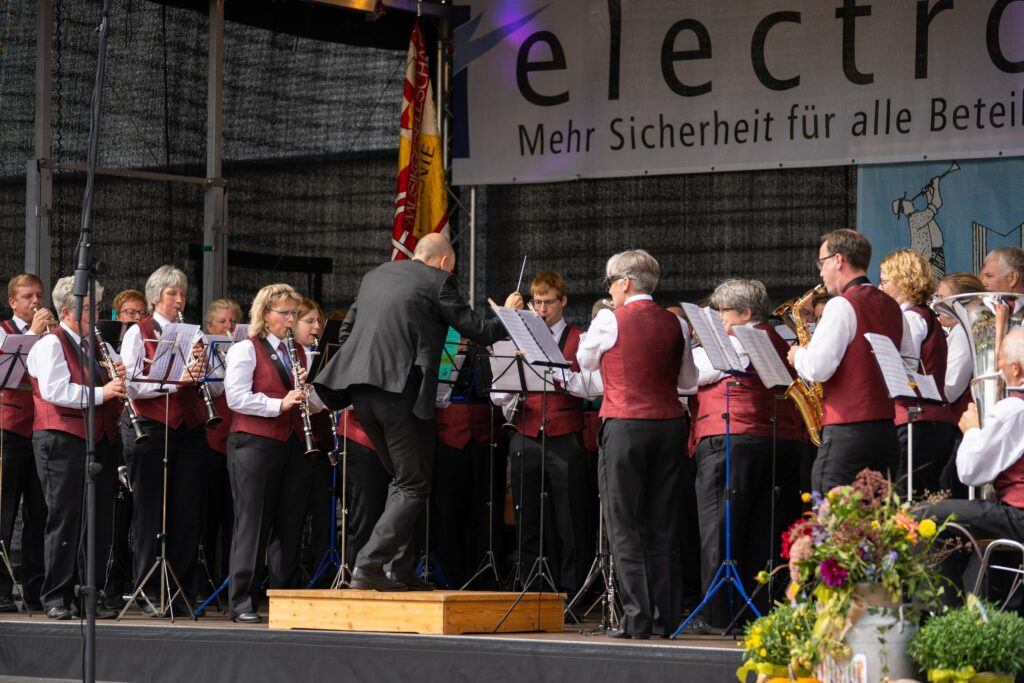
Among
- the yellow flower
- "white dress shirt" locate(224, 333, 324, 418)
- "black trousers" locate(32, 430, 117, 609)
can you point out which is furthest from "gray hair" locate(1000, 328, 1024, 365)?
"black trousers" locate(32, 430, 117, 609)

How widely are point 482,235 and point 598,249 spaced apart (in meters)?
0.90

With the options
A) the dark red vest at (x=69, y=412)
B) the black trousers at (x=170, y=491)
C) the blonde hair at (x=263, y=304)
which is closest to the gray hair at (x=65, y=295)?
the dark red vest at (x=69, y=412)

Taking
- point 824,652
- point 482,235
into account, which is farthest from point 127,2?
point 824,652

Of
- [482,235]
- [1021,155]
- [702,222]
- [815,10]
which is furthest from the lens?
[482,235]

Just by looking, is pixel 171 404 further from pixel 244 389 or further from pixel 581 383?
pixel 581 383

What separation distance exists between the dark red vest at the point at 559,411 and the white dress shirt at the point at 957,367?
2.11 m

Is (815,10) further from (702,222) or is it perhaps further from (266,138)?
(266,138)

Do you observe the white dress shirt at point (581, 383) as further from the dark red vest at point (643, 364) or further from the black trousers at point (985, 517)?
the black trousers at point (985, 517)

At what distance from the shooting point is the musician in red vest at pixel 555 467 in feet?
27.3

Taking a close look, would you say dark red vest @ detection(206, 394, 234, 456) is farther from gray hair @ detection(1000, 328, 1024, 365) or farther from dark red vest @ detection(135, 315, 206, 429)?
gray hair @ detection(1000, 328, 1024, 365)

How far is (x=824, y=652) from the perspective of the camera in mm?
4840

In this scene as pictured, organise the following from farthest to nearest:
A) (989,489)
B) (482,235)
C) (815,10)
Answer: (482,235), (815,10), (989,489)

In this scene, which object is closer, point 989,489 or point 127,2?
point 989,489

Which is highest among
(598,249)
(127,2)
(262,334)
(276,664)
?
(127,2)
